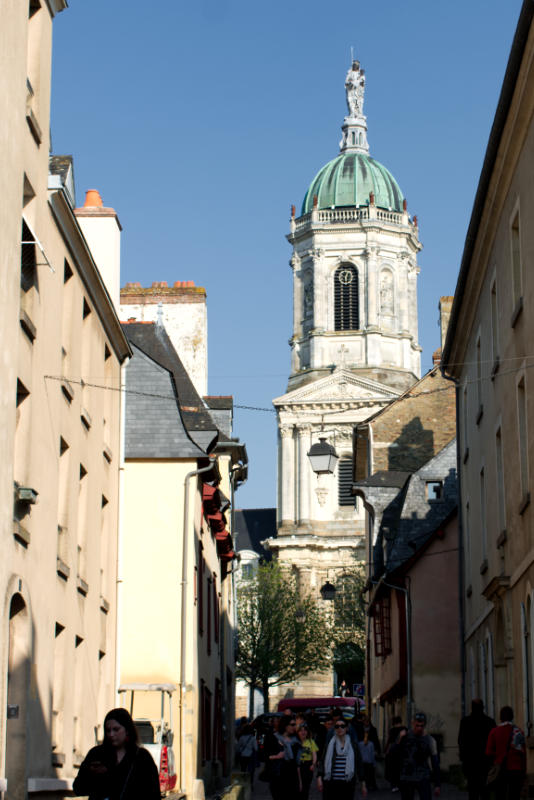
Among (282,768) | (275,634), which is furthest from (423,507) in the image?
(275,634)

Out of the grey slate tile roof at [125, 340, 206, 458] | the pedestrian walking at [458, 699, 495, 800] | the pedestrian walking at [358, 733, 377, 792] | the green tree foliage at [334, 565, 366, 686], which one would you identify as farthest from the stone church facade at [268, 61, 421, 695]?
the pedestrian walking at [458, 699, 495, 800]

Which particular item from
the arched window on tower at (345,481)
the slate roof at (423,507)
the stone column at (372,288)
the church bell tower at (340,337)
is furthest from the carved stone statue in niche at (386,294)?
the slate roof at (423,507)

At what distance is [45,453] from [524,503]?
554 centimetres

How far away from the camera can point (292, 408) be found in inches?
3676

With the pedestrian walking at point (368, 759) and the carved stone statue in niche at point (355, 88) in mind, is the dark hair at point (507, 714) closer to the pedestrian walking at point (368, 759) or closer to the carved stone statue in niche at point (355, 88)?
the pedestrian walking at point (368, 759)

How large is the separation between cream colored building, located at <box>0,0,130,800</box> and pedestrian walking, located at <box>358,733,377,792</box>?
4.99 m

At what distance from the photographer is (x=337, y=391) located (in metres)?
93.4

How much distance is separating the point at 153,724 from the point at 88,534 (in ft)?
14.5

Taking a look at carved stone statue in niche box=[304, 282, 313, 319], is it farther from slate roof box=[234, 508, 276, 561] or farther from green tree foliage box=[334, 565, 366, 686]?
green tree foliage box=[334, 565, 366, 686]

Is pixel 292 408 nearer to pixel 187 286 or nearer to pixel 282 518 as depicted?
pixel 282 518

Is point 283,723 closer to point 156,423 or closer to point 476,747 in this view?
point 476,747

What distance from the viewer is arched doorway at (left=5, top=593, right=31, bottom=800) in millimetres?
13375

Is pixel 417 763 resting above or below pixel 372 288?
below

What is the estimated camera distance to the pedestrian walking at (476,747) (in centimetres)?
1534
